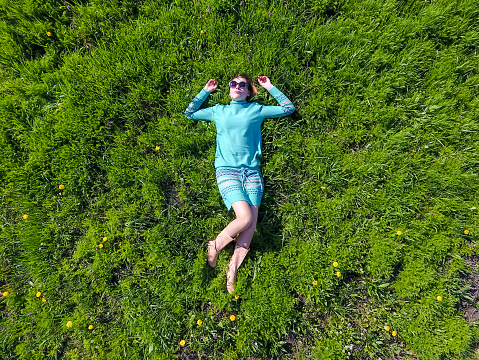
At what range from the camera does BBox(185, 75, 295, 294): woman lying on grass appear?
319 centimetres

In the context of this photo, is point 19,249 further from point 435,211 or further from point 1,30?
point 435,211

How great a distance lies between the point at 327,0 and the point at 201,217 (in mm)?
3750

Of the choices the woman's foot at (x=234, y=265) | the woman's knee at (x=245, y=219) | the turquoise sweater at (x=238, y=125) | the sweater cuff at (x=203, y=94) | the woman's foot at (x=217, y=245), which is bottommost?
the woman's foot at (x=234, y=265)

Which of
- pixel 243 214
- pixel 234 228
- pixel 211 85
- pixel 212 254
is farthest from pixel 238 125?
pixel 212 254

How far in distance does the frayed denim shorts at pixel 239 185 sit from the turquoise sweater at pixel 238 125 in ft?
0.28

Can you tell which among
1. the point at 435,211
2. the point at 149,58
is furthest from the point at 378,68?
the point at 149,58

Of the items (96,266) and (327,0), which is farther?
(327,0)

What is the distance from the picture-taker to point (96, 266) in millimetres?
3355

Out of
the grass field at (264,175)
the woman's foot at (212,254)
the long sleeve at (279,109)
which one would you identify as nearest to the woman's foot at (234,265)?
the grass field at (264,175)

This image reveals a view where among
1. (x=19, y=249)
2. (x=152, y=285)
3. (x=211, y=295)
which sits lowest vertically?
(x=211, y=295)

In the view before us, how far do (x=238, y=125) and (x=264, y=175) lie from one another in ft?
2.76

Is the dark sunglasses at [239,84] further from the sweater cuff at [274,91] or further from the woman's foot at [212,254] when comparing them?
the woman's foot at [212,254]

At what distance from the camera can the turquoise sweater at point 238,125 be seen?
3.25m

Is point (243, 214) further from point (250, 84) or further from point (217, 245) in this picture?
point (250, 84)
